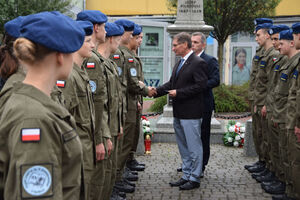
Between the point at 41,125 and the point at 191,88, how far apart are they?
4637 mm

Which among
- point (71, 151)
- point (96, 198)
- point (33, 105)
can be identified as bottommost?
point (96, 198)

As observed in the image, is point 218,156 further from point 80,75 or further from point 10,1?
point 10,1

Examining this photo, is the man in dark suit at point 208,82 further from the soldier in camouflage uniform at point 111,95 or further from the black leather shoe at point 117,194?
the soldier in camouflage uniform at point 111,95

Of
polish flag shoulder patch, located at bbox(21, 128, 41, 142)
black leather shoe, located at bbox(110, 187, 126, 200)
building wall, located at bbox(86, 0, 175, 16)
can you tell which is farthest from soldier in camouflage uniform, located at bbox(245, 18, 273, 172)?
building wall, located at bbox(86, 0, 175, 16)

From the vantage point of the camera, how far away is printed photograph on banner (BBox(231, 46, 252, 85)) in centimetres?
2431

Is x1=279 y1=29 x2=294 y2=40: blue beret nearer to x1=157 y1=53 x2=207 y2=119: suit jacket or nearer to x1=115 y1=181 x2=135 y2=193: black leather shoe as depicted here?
x1=157 y1=53 x2=207 y2=119: suit jacket

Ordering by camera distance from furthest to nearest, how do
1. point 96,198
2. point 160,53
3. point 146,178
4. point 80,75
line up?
point 160,53
point 146,178
point 96,198
point 80,75

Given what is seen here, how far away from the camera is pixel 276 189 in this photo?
6398mm

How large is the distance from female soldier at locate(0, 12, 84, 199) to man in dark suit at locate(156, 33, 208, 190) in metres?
4.36

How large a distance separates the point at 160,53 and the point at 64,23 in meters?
20.1

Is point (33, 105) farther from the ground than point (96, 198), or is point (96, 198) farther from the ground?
point (33, 105)

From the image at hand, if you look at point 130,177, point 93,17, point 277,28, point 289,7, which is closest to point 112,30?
point 93,17

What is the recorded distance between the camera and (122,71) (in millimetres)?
6797

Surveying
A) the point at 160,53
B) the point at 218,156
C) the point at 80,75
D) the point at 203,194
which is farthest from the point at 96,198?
the point at 160,53
